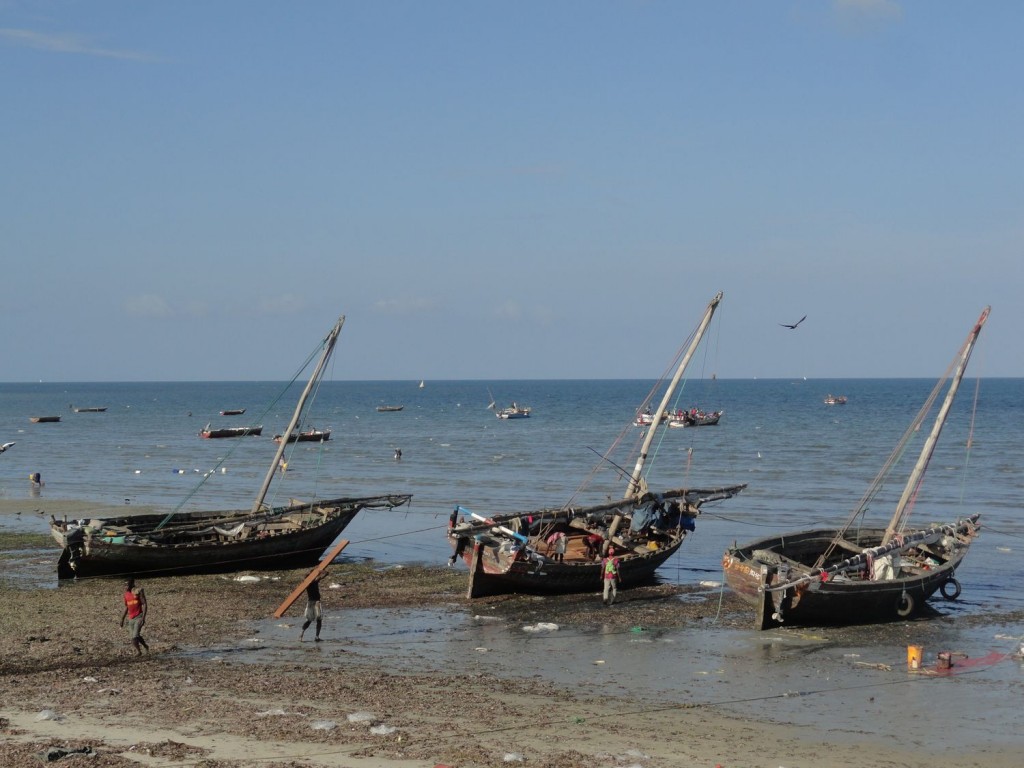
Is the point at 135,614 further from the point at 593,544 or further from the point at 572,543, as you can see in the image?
the point at 593,544

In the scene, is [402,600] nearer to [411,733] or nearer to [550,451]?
[411,733]

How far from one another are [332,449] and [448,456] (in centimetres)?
1388

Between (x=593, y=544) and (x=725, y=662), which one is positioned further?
(x=593, y=544)

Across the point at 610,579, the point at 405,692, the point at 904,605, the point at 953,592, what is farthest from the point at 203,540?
the point at 953,592

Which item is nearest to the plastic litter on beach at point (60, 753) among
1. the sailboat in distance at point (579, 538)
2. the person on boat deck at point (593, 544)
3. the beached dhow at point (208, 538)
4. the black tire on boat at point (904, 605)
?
the sailboat in distance at point (579, 538)

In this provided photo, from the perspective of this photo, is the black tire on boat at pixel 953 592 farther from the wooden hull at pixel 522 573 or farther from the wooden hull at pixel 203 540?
the wooden hull at pixel 203 540

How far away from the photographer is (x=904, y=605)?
86.0 ft

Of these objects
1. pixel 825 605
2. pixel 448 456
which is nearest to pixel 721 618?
pixel 825 605

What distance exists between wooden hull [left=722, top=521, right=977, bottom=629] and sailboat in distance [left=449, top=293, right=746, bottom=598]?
3639 millimetres

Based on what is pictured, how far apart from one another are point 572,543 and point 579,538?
31cm

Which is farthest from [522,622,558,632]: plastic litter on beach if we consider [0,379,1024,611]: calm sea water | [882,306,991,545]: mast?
[882,306,991,545]: mast

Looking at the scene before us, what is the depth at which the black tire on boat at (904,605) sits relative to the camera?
1029 inches

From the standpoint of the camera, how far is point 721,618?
A: 26188mm

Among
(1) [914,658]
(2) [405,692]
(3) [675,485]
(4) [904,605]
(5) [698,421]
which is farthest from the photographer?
(5) [698,421]
